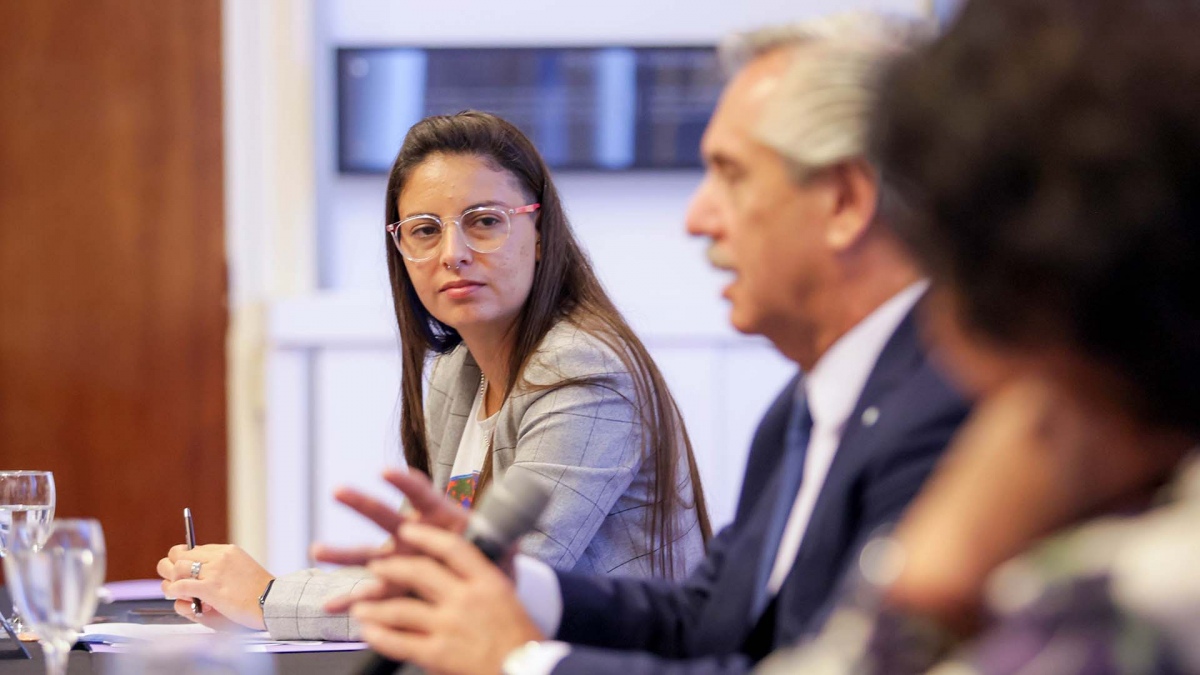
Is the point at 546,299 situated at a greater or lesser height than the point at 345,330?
greater

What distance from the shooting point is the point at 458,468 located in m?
2.40

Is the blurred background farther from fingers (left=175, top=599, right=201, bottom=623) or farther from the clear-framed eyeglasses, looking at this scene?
fingers (left=175, top=599, right=201, bottom=623)

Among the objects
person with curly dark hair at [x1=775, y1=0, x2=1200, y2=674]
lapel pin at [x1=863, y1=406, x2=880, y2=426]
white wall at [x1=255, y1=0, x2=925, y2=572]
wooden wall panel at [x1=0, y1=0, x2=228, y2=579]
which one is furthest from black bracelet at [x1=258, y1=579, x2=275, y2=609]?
wooden wall panel at [x1=0, y1=0, x2=228, y2=579]

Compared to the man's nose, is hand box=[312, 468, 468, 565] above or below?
below

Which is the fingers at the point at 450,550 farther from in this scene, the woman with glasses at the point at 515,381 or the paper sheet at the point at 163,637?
the woman with glasses at the point at 515,381

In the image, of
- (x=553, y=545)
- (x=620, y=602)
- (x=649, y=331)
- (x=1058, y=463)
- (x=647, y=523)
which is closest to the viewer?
(x=1058, y=463)

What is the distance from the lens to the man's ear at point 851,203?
1232 mm

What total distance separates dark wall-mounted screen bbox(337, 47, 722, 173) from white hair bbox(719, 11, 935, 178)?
Answer: 2878 millimetres

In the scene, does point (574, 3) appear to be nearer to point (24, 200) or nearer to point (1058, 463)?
point (24, 200)

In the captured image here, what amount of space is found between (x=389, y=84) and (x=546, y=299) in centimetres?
207

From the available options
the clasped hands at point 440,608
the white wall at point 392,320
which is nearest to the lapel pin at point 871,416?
the clasped hands at point 440,608

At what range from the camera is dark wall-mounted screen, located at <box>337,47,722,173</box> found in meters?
4.18

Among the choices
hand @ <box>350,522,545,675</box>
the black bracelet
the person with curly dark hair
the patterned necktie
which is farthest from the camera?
the black bracelet

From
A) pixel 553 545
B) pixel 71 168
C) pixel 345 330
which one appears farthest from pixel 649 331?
pixel 553 545
